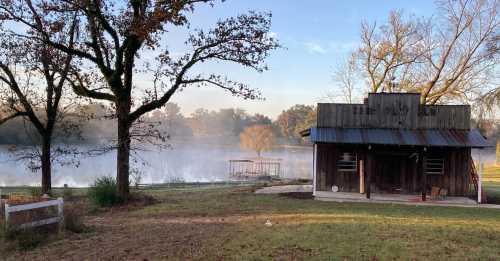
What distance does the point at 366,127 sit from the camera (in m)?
18.3

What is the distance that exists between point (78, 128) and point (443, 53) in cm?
2405

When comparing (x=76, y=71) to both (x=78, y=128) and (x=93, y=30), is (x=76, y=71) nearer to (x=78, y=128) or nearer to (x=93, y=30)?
(x=93, y=30)

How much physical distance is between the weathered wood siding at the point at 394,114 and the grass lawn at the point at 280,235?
199 inches

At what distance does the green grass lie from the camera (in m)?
7.29

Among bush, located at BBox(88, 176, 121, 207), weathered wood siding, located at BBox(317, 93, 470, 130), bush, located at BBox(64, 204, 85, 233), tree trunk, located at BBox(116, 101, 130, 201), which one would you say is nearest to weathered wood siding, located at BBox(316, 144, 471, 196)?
weathered wood siding, located at BBox(317, 93, 470, 130)

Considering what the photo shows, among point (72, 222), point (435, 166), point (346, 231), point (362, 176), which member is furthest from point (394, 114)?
point (72, 222)

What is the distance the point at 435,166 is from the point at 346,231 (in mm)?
10718

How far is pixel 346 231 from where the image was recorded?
9.09 meters

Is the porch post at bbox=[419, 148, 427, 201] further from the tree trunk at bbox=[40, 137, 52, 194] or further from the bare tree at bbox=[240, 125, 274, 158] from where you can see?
the bare tree at bbox=[240, 125, 274, 158]

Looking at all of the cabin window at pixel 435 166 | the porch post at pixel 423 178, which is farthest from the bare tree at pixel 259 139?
the porch post at pixel 423 178

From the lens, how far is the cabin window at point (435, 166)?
59.2ft

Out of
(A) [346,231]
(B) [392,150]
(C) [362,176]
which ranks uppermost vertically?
(B) [392,150]

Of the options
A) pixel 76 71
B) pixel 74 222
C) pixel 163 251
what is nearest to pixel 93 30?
pixel 76 71

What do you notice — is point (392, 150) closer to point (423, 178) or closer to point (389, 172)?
point (389, 172)
